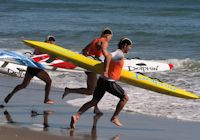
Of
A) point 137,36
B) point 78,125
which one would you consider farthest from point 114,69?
point 137,36

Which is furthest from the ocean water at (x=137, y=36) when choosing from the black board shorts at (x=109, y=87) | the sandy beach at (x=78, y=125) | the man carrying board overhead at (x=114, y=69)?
the man carrying board overhead at (x=114, y=69)

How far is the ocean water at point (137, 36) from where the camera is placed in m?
12.6

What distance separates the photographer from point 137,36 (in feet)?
94.2

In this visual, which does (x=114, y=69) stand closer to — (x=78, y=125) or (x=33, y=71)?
(x=78, y=125)

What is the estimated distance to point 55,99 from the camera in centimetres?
1284

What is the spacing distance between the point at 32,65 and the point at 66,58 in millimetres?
764

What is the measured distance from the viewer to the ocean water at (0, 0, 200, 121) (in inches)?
497

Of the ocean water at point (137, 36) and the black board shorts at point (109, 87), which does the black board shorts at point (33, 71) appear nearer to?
the ocean water at point (137, 36)

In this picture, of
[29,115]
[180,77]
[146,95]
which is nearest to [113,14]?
[180,77]

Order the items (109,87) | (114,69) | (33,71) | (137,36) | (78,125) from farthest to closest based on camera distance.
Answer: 1. (137,36)
2. (33,71)
3. (78,125)
4. (109,87)
5. (114,69)

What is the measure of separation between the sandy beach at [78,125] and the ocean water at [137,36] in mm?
766

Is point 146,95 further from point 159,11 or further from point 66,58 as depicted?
point 159,11

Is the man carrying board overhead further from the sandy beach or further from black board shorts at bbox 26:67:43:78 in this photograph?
black board shorts at bbox 26:67:43:78

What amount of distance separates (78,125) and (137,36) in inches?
746
